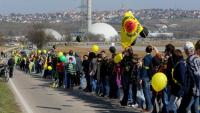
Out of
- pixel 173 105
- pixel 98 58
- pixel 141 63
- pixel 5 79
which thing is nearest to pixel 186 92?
pixel 173 105

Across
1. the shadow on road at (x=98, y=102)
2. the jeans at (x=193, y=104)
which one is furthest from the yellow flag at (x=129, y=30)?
the jeans at (x=193, y=104)

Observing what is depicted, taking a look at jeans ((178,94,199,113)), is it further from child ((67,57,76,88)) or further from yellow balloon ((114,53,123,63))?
child ((67,57,76,88))

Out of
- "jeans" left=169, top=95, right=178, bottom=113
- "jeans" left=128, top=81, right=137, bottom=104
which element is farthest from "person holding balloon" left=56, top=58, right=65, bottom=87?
"jeans" left=169, top=95, right=178, bottom=113

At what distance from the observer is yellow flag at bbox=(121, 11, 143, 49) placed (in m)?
16.4

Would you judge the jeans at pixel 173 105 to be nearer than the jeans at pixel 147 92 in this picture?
Yes

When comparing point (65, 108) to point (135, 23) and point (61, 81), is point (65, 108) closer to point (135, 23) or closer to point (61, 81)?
point (135, 23)

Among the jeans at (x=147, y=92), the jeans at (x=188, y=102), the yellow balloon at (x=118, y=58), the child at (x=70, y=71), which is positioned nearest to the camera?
the jeans at (x=188, y=102)

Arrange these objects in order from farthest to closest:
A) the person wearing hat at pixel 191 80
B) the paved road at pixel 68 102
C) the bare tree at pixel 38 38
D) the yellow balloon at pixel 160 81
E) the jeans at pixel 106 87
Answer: the bare tree at pixel 38 38 → the jeans at pixel 106 87 → the paved road at pixel 68 102 → the yellow balloon at pixel 160 81 → the person wearing hat at pixel 191 80

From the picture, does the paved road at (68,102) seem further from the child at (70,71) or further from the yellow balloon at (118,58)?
the child at (70,71)

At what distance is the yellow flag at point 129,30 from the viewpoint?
16375mm

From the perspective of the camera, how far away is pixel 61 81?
23.9 metres

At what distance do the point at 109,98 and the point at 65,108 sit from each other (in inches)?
114

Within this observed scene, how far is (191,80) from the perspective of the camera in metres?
11.2

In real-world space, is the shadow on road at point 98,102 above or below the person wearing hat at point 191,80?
below
